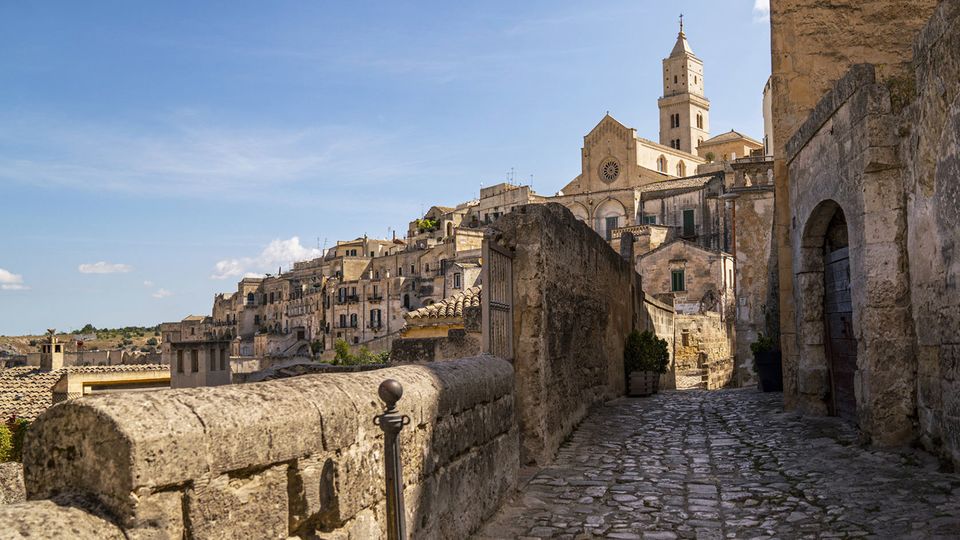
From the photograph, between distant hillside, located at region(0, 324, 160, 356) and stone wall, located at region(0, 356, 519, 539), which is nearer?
stone wall, located at region(0, 356, 519, 539)

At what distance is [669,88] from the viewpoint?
326 ft

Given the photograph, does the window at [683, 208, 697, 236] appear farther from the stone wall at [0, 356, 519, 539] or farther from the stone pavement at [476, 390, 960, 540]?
the stone wall at [0, 356, 519, 539]

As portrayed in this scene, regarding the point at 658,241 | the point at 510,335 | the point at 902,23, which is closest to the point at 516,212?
the point at 510,335

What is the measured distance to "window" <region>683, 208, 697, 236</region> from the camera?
5916cm

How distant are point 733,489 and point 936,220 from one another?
306 centimetres

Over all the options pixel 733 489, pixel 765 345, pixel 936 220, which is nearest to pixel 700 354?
pixel 765 345

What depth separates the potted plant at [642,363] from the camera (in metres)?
15.8

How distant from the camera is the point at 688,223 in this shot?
5988 cm

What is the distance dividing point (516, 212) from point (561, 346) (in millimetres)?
1921

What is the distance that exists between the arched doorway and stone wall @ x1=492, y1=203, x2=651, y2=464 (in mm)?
3180

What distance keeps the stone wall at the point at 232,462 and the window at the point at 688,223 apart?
56682mm

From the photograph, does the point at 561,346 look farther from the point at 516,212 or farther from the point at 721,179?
the point at 721,179

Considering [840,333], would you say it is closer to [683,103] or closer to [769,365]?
[769,365]

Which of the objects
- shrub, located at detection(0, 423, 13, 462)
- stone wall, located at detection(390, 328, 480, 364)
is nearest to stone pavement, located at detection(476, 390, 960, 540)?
stone wall, located at detection(390, 328, 480, 364)
